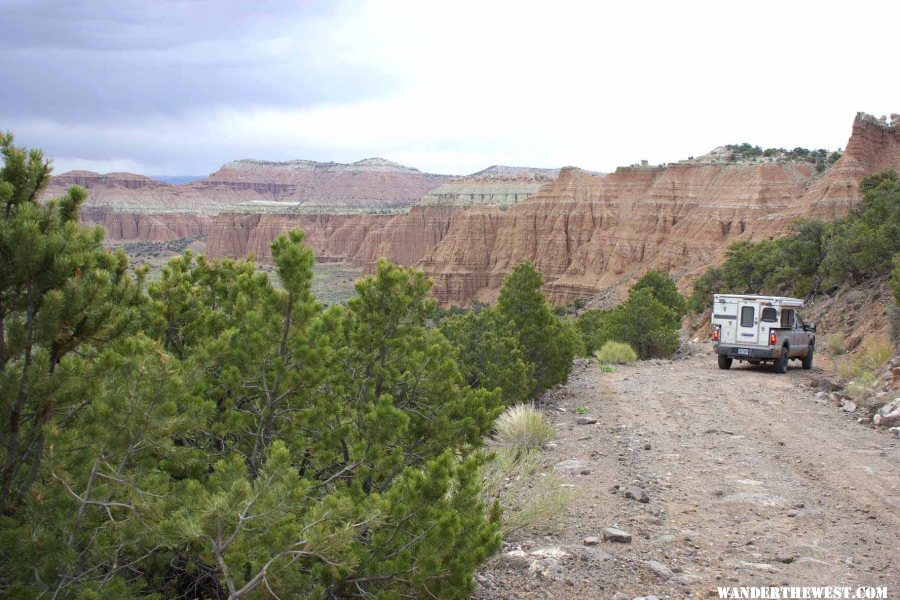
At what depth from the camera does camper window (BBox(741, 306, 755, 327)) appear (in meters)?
19.4

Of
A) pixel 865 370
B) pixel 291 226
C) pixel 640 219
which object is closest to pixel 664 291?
pixel 865 370

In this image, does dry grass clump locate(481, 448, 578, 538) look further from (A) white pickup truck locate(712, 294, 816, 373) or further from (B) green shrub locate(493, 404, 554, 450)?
(A) white pickup truck locate(712, 294, 816, 373)

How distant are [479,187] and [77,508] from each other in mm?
133306

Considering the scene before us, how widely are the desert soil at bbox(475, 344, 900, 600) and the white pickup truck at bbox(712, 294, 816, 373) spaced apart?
185 inches

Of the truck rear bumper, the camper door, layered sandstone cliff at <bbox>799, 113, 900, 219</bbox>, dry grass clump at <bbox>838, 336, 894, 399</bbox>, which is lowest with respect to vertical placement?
the truck rear bumper

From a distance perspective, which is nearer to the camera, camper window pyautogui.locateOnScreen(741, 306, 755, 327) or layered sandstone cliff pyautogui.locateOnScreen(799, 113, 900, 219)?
camper window pyautogui.locateOnScreen(741, 306, 755, 327)

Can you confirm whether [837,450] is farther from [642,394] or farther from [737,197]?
[737,197]

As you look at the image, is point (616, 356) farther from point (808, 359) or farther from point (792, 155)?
point (792, 155)

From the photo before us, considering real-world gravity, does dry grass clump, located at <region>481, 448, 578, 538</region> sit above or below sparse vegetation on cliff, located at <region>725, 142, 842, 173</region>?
below

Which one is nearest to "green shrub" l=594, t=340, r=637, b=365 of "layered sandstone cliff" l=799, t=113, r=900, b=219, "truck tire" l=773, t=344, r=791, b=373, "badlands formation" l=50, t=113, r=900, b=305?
"truck tire" l=773, t=344, r=791, b=373

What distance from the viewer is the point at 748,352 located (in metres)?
19.5

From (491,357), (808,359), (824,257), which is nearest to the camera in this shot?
(491,357)

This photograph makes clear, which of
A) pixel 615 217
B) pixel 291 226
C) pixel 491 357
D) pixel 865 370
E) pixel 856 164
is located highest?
pixel 856 164

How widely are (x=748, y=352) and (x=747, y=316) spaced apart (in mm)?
901
